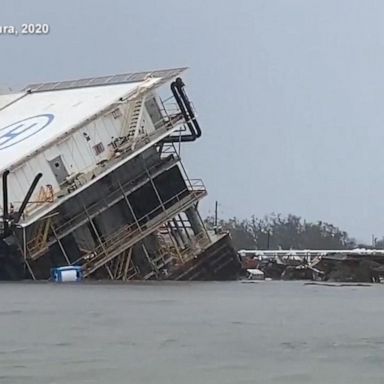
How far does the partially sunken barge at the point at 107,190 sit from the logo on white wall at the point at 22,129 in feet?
0.29

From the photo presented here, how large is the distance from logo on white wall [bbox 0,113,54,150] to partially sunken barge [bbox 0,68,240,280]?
88 millimetres

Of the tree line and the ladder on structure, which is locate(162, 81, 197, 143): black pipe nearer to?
the ladder on structure

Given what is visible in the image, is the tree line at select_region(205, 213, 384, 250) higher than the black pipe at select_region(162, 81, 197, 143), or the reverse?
the black pipe at select_region(162, 81, 197, 143)

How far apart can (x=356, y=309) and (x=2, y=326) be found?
42.4 ft

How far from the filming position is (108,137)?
2461 inches

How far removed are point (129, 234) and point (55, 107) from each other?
9.19 metres

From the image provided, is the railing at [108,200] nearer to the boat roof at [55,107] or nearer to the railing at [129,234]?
the railing at [129,234]

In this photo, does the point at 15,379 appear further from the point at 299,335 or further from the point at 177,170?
the point at 177,170

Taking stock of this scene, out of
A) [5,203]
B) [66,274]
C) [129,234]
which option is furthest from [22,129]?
[66,274]

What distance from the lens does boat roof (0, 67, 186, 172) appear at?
197 feet

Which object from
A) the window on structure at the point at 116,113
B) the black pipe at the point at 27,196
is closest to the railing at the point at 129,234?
the window on structure at the point at 116,113

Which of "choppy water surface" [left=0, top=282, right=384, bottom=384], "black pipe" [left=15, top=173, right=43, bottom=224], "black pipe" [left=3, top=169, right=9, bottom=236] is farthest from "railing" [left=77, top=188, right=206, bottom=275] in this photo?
"choppy water surface" [left=0, top=282, right=384, bottom=384]

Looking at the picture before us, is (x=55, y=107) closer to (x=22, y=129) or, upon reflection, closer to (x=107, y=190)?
(x=22, y=129)

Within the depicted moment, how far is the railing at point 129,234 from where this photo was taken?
203 feet
